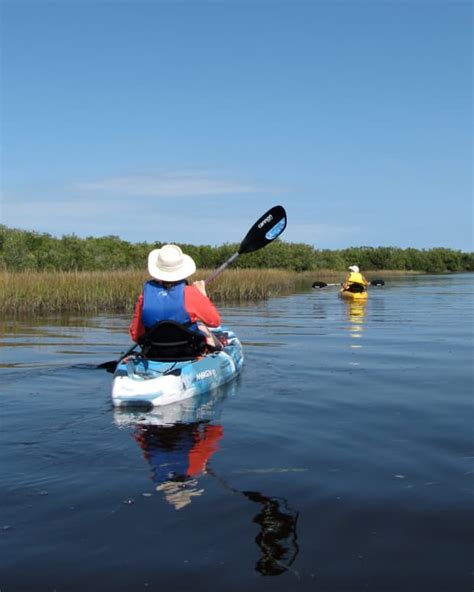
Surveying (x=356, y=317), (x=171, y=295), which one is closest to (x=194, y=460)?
(x=171, y=295)

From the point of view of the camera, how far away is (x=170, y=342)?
6.70 metres

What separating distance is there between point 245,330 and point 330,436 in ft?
27.6

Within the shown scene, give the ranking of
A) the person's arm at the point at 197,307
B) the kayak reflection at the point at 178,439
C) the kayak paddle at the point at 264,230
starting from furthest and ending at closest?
the kayak paddle at the point at 264,230, the person's arm at the point at 197,307, the kayak reflection at the point at 178,439

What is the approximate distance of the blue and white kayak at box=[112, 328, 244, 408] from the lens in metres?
6.18

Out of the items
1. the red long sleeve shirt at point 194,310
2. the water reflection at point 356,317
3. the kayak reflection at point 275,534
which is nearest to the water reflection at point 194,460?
the kayak reflection at point 275,534

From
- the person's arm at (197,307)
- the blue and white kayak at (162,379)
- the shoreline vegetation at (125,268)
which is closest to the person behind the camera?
the blue and white kayak at (162,379)

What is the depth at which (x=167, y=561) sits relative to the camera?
10.2 feet

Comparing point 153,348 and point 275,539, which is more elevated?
point 153,348

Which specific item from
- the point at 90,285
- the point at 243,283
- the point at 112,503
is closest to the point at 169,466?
the point at 112,503

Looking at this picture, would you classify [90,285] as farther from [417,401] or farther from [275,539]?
[275,539]

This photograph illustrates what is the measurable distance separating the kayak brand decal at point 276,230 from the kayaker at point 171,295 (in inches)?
155

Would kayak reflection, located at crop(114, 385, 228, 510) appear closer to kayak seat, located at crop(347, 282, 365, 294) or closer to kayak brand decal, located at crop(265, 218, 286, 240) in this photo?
kayak brand decal, located at crop(265, 218, 286, 240)

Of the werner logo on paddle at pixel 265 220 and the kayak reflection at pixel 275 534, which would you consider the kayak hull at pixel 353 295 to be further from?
the kayak reflection at pixel 275 534

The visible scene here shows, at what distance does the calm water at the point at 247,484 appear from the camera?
305 centimetres
